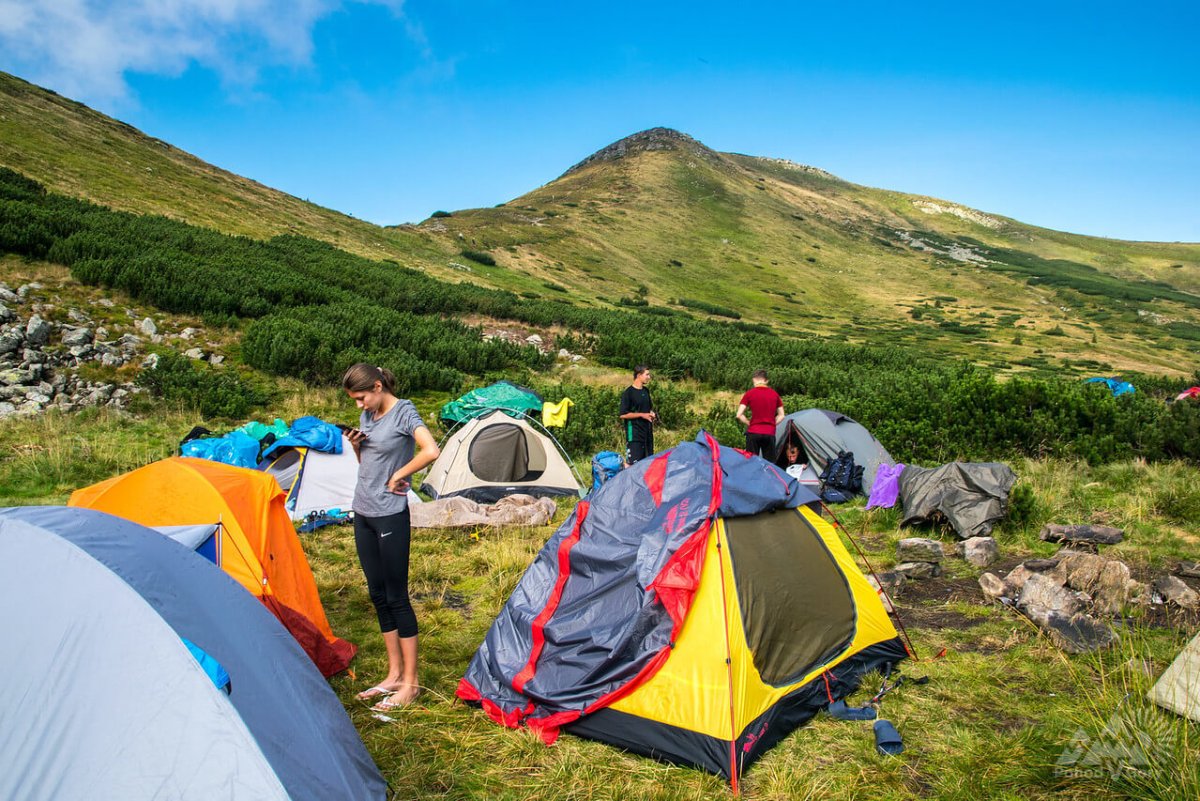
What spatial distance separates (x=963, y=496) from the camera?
8133 millimetres

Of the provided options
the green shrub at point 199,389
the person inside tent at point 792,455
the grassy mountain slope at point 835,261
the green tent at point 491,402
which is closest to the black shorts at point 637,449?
the person inside tent at point 792,455

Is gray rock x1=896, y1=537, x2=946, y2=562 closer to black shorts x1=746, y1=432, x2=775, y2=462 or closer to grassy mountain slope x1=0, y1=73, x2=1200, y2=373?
black shorts x1=746, y1=432, x2=775, y2=462

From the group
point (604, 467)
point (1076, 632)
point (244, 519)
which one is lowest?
point (604, 467)

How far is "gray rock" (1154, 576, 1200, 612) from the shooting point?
5.60 metres

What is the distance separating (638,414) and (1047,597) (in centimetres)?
521

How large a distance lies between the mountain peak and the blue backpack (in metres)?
96.1

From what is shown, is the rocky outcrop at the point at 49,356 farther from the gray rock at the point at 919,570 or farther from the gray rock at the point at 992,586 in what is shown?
the gray rock at the point at 992,586

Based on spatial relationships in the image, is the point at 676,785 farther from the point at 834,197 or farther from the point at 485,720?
the point at 834,197

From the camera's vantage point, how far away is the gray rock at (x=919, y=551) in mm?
7512

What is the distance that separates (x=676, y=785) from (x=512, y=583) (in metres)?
3.37

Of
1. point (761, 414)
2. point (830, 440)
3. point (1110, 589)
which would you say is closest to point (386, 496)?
point (1110, 589)

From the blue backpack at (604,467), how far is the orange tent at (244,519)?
519 centimetres

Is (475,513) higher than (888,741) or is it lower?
lower

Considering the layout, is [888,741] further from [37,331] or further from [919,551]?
[37,331]
